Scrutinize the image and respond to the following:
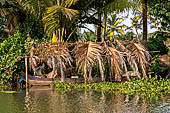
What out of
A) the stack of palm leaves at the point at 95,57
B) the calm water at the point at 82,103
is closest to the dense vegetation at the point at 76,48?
the stack of palm leaves at the point at 95,57

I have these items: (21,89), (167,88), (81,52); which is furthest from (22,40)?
(167,88)

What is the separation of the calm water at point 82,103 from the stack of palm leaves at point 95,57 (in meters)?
1.25

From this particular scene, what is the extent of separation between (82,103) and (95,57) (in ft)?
11.1

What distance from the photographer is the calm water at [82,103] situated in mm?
8266

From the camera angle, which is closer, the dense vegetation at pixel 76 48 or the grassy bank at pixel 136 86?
the grassy bank at pixel 136 86

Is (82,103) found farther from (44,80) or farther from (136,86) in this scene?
(44,80)

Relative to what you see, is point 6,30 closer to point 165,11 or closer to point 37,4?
point 37,4

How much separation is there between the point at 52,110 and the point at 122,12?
7962mm

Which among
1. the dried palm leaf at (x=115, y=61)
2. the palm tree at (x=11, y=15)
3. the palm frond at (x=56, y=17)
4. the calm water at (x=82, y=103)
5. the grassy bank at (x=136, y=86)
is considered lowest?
the calm water at (x=82, y=103)

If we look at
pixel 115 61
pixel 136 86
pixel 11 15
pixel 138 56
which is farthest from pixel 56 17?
pixel 11 15

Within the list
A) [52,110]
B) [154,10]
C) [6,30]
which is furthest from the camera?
[6,30]

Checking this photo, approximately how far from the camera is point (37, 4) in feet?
48.1

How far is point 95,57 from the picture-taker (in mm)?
12422

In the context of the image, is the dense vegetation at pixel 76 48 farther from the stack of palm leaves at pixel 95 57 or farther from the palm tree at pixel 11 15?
the palm tree at pixel 11 15
